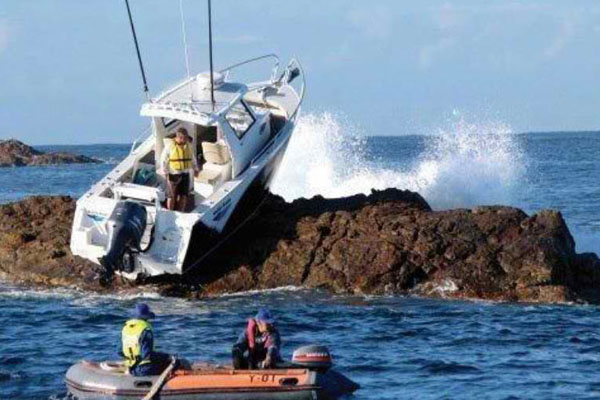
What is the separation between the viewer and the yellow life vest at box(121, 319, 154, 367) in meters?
15.3

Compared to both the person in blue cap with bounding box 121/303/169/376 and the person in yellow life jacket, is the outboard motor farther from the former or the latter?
the person in yellow life jacket

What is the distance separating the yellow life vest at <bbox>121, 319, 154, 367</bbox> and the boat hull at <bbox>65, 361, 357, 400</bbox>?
0.23 metres

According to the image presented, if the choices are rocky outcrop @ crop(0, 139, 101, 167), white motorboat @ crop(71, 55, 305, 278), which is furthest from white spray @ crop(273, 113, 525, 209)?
rocky outcrop @ crop(0, 139, 101, 167)

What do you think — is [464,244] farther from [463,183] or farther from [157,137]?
[463,183]

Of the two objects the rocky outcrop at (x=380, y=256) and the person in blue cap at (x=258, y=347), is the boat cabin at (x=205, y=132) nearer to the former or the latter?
the rocky outcrop at (x=380, y=256)

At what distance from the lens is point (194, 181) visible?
24.2 m

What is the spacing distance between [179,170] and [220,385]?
850 cm

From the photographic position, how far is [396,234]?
890 inches

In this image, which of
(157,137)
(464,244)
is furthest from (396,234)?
(157,137)

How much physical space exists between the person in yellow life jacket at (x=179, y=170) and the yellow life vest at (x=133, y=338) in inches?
305

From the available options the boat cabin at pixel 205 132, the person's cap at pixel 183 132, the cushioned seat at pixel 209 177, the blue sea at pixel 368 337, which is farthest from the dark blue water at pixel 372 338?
the person's cap at pixel 183 132

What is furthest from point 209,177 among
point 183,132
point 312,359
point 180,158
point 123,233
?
point 312,359

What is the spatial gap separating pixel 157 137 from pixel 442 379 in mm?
9370

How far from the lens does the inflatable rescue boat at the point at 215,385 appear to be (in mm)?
15172
